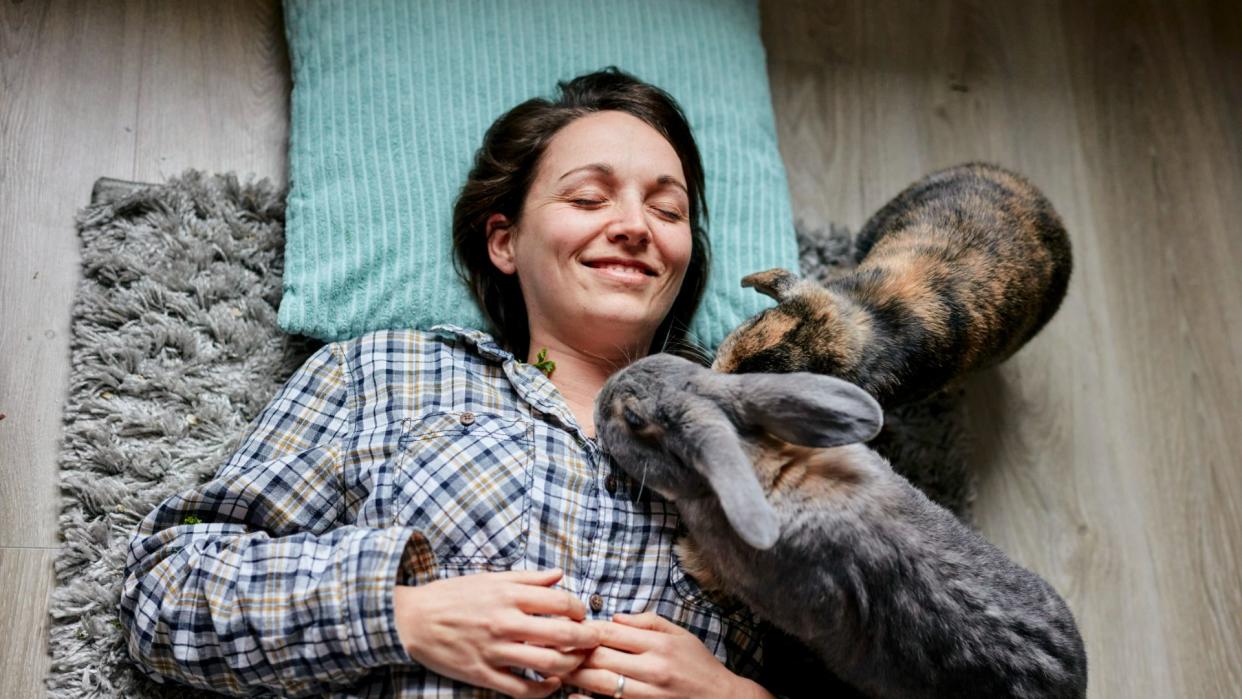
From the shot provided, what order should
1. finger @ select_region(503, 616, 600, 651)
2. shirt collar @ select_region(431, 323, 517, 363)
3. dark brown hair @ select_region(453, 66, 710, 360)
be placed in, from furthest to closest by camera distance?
dark brown hair @ select_region(453, 66, 710, 360) → shirt collar @ select_region(431, 323, 517, 363) → finger @ select_region(503, 616, 600, 651)

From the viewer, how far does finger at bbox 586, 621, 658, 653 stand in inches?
70.5

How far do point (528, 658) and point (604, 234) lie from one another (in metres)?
0.87

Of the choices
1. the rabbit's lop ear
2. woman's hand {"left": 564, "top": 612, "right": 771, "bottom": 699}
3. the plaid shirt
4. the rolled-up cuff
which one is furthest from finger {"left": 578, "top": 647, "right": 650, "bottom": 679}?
the rabbit's lop ear

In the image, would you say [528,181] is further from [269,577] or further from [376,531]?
[269,577]

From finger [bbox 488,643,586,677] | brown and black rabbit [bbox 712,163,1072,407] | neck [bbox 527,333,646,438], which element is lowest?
finger [bbox 488,643,586,677]

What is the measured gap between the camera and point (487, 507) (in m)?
1.84

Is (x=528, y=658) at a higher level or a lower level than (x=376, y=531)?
lower

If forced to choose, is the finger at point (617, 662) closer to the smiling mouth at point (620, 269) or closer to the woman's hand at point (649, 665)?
the woman's hand at point (649, 665)

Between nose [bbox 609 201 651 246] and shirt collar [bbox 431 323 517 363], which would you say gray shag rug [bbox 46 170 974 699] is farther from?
nose [bbox 609 201 651 246]

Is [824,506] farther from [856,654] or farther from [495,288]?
[495,288]

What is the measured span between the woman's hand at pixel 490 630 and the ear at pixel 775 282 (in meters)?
0.87

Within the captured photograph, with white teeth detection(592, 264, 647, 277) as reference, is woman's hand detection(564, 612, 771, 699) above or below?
below

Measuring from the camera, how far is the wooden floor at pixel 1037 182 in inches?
90.9

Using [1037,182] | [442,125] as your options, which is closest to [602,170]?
[442,125]
